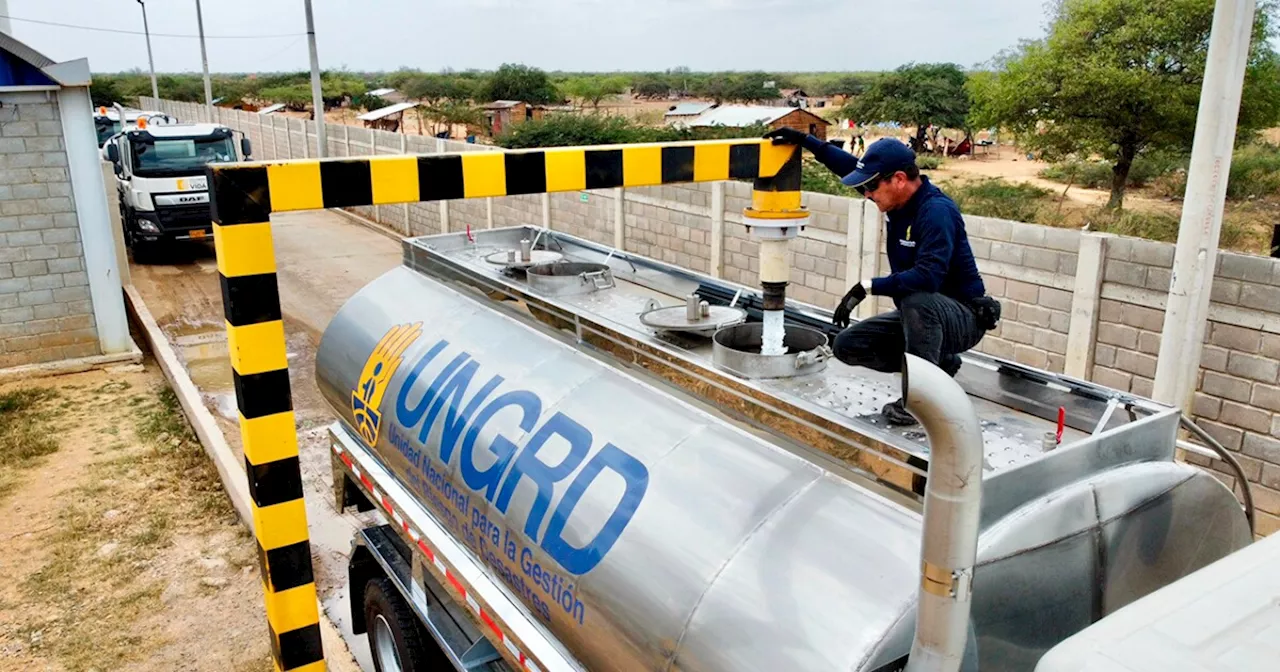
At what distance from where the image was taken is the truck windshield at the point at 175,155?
17.0 m

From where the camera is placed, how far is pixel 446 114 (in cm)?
5384

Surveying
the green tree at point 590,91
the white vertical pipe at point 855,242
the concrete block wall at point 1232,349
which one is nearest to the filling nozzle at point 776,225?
the concrete block wall at point 1232,349

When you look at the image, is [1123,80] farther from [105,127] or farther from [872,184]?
[105,127]

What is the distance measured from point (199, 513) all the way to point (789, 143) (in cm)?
532

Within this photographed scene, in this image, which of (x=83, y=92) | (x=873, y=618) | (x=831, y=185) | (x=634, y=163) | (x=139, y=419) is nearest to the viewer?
(x=873, y=618)

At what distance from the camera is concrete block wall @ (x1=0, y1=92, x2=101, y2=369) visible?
1030cm

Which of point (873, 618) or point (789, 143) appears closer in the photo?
point (873, 618)

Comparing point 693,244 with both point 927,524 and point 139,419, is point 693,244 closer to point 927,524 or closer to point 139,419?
point 139,419

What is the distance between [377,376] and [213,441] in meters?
4.12

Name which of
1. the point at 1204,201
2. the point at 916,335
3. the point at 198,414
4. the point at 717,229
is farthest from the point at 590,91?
the point at 916,335

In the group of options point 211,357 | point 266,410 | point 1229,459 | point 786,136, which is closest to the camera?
point 1229,459

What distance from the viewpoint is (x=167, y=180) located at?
17016 millimetres

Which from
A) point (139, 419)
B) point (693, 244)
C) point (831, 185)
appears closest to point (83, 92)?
point (139, 419)

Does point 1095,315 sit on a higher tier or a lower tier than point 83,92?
lower
